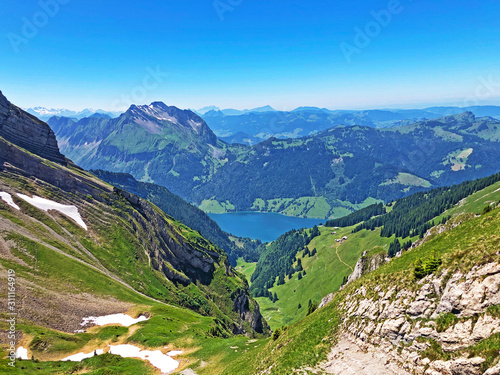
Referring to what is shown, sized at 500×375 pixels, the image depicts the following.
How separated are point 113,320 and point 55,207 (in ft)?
216

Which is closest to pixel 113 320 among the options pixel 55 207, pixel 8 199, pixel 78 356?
pixel 78 356

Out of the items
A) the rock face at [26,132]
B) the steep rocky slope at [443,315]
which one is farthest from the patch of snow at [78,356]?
the rock face at [26,132]

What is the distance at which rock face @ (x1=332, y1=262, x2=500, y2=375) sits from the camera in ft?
68.0

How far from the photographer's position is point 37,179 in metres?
132

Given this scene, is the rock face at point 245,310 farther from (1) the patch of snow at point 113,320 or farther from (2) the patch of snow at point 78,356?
(2) the patch of snow at point 78,356

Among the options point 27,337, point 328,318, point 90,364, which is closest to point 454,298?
point 328,318

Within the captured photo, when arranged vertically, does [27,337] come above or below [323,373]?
below

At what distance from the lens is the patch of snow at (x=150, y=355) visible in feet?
200

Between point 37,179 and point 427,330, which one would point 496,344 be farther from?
point 37,179

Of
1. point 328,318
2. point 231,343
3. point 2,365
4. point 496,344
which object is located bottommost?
point 231,343

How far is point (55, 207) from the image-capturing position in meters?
125

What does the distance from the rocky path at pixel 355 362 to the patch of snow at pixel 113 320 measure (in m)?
71.8

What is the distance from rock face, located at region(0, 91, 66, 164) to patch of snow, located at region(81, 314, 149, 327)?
357 ft

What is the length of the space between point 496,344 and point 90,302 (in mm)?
98746
